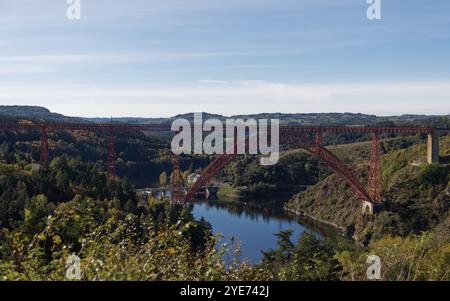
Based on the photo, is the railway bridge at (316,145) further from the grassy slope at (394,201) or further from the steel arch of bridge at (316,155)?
the grassy slope at (394,201)

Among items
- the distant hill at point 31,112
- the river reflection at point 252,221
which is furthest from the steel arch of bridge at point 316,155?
the distant hill at point 31,112

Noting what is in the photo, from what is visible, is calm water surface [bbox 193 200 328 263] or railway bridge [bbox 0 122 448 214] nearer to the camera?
railway bridge [bbox 0 122 448 214]

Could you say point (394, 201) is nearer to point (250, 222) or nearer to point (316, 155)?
point (316, 155)

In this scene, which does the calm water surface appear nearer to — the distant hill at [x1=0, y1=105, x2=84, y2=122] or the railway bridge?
the railway bridge

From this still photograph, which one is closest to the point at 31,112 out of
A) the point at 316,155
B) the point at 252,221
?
the point at 252,221

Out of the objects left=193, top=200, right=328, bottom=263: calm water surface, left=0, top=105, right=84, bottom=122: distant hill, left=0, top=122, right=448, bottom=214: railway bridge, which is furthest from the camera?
left=0, top=105, right=84, bottom=122: distant hill

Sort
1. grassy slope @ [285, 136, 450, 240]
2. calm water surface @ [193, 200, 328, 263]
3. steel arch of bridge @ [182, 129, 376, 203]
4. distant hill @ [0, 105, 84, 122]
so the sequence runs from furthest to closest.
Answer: distant hill @ [0, 105, 84, 122] < calm water surface @ [193, 200, 328, 263] < steel arch of bridge @ [182, 129, 376, 203] < grassy slope @ [285, 136, 450, 240]

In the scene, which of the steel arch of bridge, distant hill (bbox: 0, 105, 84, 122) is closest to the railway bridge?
the steel arch of bridge
